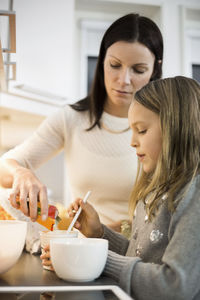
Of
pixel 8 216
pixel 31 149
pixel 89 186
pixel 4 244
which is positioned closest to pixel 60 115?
pixel 31 149

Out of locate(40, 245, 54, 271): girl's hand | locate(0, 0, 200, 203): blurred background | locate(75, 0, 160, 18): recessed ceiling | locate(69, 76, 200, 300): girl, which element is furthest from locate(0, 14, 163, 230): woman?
locate(75, 0, 160, 18): recessed ceiling

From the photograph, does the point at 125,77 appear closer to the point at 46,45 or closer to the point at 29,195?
the point at 29,195

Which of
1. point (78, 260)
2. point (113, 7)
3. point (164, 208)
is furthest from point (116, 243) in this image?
point (113, 7)

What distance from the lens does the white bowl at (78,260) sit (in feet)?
1.89

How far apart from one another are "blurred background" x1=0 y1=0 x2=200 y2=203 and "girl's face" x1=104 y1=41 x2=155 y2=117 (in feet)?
1.10

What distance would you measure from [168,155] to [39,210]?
31cm

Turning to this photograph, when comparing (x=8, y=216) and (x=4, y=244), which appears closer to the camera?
(x=4, y=244)

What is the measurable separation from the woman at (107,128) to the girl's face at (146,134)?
16.3 inches

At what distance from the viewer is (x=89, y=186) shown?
141cm

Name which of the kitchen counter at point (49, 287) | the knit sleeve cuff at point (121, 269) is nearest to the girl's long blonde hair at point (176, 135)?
the knit sleeve cuff at point (121, 269)

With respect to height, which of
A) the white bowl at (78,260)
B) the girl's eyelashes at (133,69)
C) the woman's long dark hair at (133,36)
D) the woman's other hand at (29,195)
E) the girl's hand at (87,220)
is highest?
the woman's long dark hair at (133,36)

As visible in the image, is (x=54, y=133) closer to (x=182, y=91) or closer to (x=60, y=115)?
(x=60, y=115)

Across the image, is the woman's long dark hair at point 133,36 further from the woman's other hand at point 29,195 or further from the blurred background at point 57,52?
the woman's other hand at point 29,195

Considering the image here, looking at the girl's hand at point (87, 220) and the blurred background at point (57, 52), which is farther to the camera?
the blurred background at point (57, 52)
